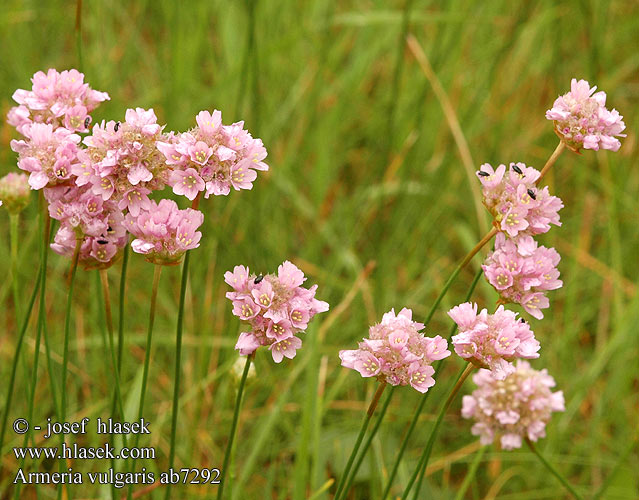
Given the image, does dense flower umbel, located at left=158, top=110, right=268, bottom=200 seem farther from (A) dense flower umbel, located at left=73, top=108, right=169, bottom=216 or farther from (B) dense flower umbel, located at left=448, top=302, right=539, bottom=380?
(B) dense flower umbel, located at left=448, top=302, right=539, bottom=380

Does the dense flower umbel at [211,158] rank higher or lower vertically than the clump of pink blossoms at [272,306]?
higher

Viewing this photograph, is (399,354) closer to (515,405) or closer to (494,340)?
(494,340)

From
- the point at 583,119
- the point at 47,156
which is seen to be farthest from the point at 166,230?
the point at 583,119

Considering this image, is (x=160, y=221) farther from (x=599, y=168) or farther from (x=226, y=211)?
(x=599, y=168)

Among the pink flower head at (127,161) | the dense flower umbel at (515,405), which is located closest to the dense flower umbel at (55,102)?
the pink flower head at (127,161)

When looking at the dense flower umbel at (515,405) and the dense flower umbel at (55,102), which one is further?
the dense flower umbel at (515,405)

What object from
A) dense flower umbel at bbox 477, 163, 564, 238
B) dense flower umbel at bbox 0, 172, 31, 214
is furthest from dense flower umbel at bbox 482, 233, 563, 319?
dense flower umbel at bbox 0, 172, 31, 214

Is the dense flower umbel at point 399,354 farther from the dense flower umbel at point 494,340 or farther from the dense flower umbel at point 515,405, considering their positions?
the dense flower umbel at point 515,405
